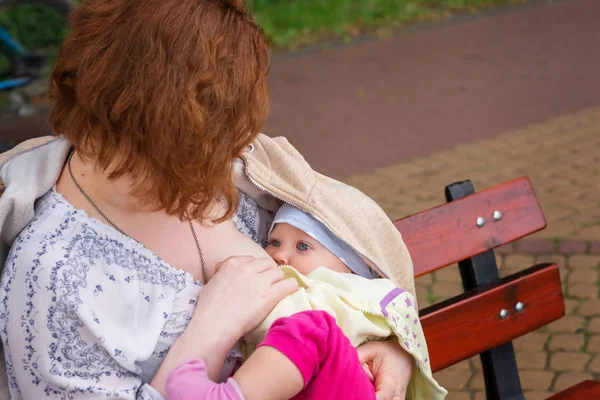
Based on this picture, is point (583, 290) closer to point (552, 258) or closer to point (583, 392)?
point (552, 258)

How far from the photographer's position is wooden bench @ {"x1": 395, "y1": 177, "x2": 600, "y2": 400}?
2729mm

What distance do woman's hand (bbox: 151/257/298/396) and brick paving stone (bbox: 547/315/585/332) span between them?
2652mm

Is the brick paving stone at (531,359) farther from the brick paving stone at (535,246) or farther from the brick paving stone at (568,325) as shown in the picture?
the brick paving stone at (535,246)

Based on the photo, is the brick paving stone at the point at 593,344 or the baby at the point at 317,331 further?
the brick paving stone at the point at 593,344

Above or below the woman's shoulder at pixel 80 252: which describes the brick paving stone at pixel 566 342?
below

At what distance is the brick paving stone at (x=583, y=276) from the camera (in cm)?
479

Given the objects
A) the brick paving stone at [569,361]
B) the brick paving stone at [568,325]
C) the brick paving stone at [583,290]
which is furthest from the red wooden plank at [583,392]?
the brick paving stone at [583,290]

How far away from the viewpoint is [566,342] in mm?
4355

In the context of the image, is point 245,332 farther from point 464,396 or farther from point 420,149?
point 420,149

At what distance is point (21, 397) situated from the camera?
202cm

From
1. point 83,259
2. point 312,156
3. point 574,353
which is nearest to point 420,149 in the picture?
point 312,156

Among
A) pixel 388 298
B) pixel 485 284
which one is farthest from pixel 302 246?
pixel 485 284

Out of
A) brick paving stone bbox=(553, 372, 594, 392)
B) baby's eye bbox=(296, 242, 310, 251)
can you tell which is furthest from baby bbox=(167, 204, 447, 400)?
brick paving stone bbox=(553, 372, 594, 392)

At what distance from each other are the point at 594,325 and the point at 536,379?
→ 572 mm
